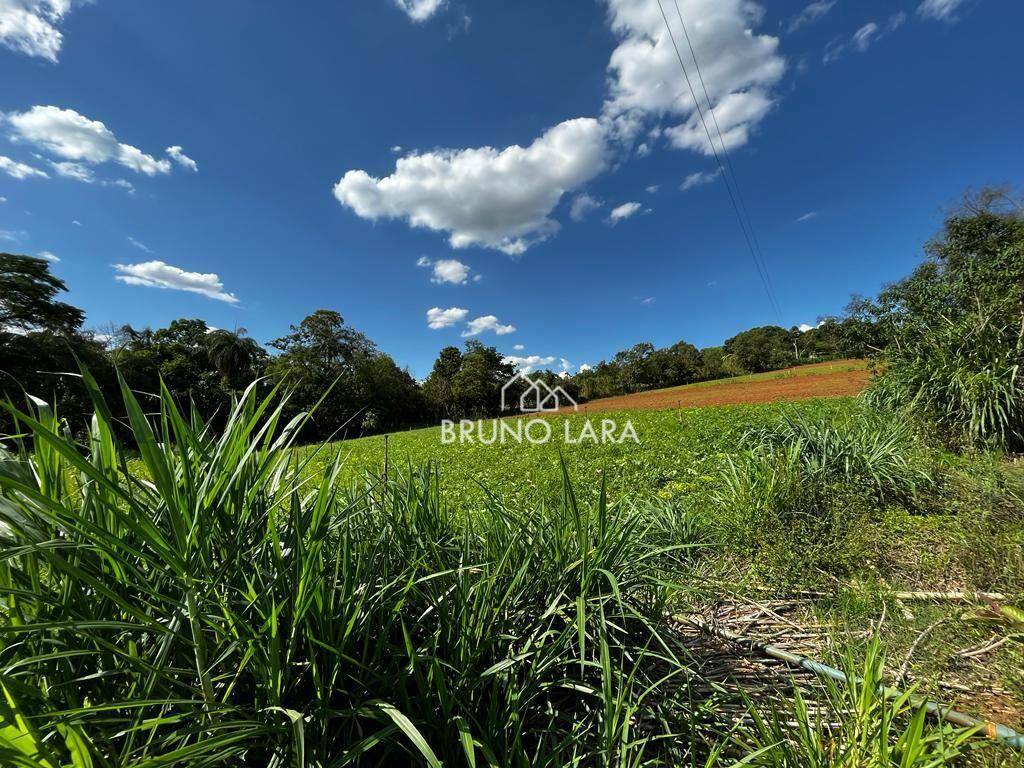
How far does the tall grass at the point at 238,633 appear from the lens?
26.0 inches

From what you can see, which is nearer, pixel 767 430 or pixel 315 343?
pixel 767 430

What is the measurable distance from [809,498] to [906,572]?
0.65 meters

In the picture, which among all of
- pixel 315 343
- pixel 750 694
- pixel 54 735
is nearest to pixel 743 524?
pixel 750 694

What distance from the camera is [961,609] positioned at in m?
1.57

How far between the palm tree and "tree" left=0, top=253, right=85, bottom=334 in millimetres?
11502

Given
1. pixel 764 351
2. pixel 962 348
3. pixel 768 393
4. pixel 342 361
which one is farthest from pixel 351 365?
pixel 764 351

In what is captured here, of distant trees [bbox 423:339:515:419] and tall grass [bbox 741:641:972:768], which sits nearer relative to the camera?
tall grass [bbox 741:641:972:768]

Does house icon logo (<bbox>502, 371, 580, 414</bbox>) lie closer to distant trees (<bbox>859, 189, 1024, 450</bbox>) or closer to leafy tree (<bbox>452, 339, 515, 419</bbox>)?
leafy tree (<bbox>452, 339, 515, 419</bbox>)

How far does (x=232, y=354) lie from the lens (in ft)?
104

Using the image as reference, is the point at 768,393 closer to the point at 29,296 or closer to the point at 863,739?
the point at 863,739

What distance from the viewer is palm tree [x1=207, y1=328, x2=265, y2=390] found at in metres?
30.5

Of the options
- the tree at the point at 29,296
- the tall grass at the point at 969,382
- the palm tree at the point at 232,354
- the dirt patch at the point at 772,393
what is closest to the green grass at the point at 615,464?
the tall grass at the point at 969,382

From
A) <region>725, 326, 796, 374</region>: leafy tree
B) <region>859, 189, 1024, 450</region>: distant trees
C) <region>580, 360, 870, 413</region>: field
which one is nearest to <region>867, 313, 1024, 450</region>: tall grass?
<region>859, 189, 1024, 450</region>: distant trees

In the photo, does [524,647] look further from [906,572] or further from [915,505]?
[915,505]
